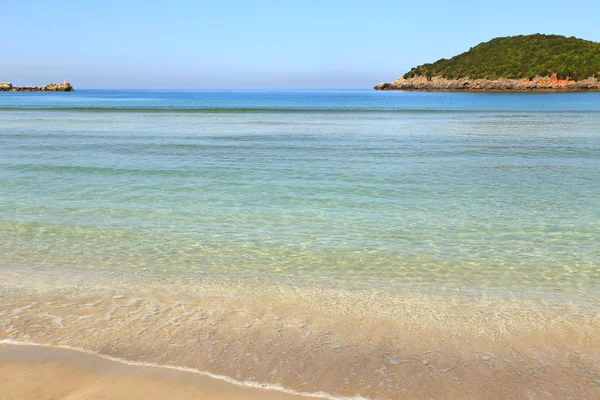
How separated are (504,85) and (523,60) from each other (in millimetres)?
20531

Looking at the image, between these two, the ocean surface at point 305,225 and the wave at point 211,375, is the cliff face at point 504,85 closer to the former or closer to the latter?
the ocean surface at point 305,225

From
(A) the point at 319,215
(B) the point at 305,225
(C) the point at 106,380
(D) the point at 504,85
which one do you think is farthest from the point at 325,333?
(D) the point at 504,85

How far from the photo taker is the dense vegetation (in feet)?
472

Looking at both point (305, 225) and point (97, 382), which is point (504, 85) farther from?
point (97, 382)

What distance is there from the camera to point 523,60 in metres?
163

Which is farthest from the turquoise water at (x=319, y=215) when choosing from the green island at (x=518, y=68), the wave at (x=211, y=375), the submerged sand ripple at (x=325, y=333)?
the green island at (x=518, y=68)

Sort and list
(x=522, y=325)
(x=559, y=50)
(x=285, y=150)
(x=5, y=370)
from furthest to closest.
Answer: (x=559, y=50), (x=285, y=150), (x=522, y=325), (x=5, y=370)

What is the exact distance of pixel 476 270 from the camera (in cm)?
757

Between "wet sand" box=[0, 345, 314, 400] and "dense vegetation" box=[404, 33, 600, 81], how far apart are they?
154 metres

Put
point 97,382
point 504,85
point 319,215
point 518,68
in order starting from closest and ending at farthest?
point 97,382, point 319,215, point 504,85, point 518,68

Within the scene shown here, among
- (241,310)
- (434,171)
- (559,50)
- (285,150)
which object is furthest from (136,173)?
(559,50)

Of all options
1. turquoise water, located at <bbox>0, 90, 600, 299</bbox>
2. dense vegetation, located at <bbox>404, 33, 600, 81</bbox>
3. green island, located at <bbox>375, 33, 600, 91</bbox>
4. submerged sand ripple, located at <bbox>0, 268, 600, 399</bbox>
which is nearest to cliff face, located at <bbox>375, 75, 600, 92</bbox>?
green island, located at <bbox>375, 33, 600, 91</bbox>

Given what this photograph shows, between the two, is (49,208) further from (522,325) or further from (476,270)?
(522,325)

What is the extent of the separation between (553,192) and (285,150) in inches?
454
